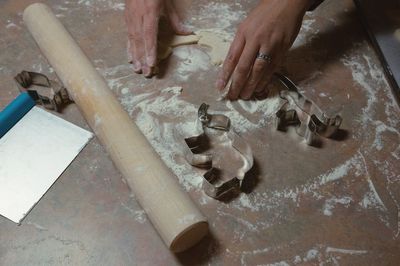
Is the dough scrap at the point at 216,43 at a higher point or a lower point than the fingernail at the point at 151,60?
lower

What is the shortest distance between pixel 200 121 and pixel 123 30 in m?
0.55

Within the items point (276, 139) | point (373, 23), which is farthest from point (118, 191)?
point (373, 23)

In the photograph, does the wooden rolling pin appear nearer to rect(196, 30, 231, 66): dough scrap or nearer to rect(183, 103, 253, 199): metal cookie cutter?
rect(183, 103, 253, 199): metal cookie cutter

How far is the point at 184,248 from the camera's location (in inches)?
39.9

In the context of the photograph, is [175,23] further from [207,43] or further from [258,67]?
[258,67]

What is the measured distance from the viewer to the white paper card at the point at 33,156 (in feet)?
3.59

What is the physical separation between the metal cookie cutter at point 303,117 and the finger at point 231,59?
195mm

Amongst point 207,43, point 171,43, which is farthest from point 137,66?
point 207,43

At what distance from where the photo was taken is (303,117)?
1.28 metres

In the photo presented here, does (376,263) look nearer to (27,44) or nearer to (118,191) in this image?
(118,191)

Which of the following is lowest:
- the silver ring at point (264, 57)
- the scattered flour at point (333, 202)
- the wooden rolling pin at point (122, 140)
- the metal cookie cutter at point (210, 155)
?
the scattered flour at point (333, 202)

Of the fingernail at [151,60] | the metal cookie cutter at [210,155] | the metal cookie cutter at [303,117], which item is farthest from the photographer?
the fingernail at [151,60]

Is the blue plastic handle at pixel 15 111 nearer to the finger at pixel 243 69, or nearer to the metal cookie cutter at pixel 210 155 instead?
the metal cookie cutter at pixel 210 155

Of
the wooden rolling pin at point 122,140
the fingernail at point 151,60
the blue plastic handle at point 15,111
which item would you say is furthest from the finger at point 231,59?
the blue plastic handle at point 15,111
